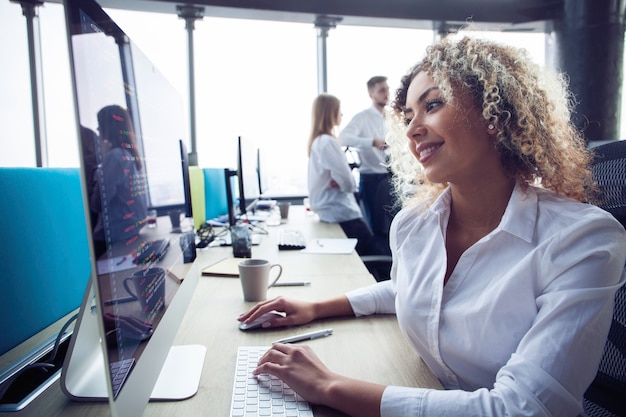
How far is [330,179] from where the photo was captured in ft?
9.84

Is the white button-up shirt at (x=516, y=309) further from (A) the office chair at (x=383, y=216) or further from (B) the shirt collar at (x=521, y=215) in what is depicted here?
(A) the office chair at (x=383, y=216)

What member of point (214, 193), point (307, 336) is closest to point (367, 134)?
point (214, 193)

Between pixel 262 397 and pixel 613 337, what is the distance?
75 cm

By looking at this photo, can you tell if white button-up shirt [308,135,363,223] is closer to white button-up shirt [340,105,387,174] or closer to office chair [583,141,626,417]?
white button-up shirt [340,105,387,174]

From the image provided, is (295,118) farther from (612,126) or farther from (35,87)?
(612,126)

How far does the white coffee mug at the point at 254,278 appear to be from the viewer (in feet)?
3.78

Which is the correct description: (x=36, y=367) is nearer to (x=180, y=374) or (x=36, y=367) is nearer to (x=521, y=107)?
(x=180, y=374)

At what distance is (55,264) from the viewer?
0.98 m

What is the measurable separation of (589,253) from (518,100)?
0.41 metres

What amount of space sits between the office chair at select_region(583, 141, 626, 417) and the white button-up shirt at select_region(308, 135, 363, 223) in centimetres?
201

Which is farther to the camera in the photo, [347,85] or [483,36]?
[347,85]

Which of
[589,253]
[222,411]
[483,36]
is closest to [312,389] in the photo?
[222,411]

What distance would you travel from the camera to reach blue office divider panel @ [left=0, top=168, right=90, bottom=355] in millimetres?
833

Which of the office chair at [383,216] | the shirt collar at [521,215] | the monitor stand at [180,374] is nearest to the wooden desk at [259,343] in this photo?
the monitor stand at [180,374]
